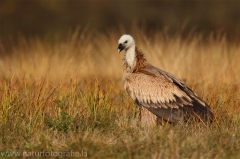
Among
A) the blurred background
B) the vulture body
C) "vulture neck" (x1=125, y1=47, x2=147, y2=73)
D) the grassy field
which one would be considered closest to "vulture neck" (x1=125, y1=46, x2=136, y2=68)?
"vulture neck" (x1=125, y1=47, x2=147, y2=73)

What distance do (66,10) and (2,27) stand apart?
12233mm

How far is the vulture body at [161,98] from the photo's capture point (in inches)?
317

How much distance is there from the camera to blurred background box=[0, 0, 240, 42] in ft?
90.4

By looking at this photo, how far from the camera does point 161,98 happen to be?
8.32 m

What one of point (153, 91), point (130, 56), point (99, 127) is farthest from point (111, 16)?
point (99, 127)

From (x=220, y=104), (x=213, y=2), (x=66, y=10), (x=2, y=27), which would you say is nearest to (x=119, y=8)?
(x=66, y=10)

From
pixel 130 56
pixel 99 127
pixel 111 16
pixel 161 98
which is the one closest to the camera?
pixel 99 127

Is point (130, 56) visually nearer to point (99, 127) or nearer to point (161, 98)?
point (161, 98)

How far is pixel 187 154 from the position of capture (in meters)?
6.23

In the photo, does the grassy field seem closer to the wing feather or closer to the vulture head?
the wing feather

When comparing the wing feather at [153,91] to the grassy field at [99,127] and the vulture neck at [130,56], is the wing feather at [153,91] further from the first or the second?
the vulture neck at [130,56]

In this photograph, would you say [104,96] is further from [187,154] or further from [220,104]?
[187,154]

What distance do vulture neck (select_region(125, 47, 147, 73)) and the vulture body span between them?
157 millimetres

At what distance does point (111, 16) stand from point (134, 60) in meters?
28.2
